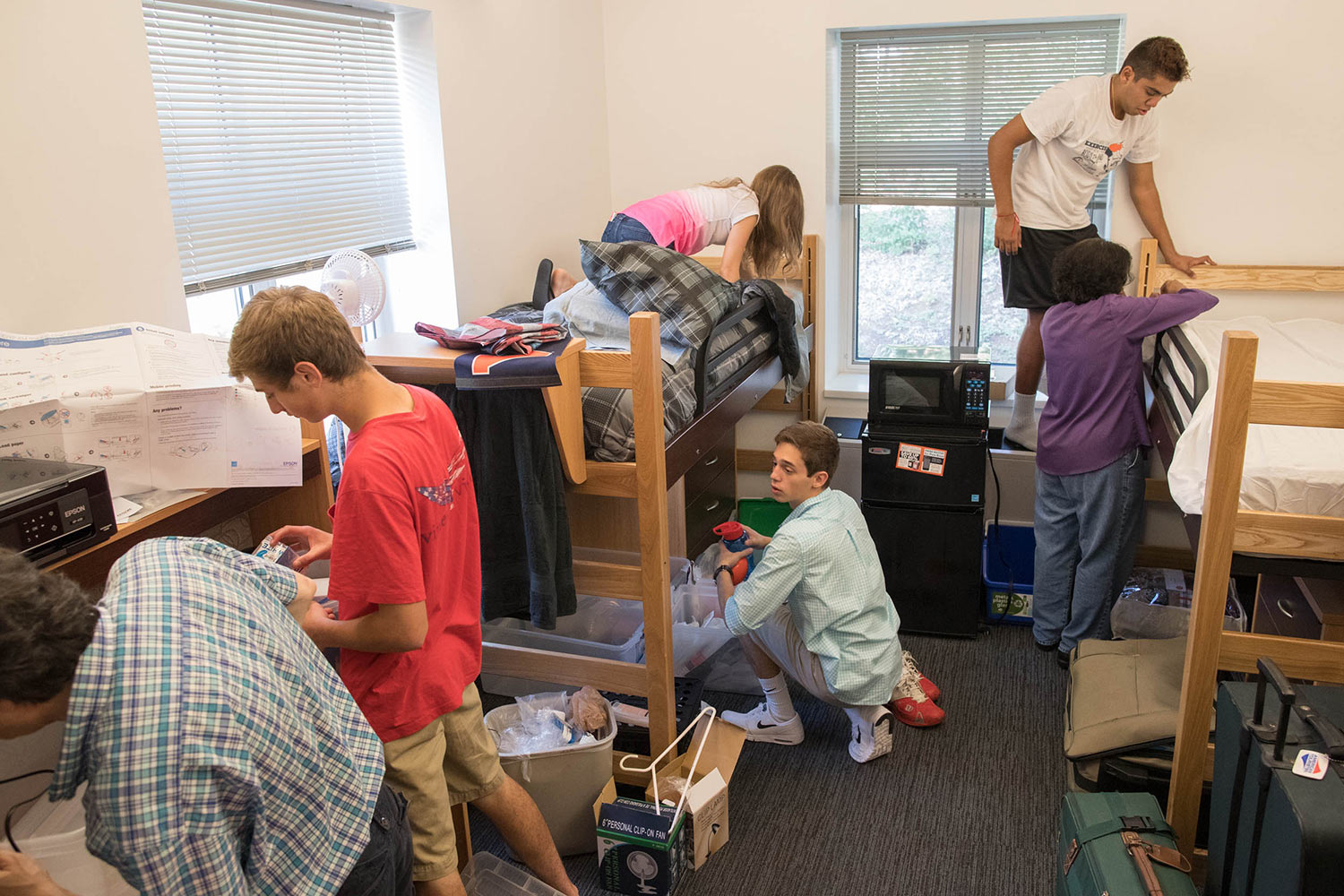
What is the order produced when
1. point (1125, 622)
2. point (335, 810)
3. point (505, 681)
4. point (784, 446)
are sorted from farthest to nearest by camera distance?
point (1125, 622) < point (505, 681) < point (784, 446) < point (335, 810)

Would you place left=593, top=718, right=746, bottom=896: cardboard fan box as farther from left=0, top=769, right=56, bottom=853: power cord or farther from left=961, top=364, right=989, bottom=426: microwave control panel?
left=961, top=364, right=989, bottom=426: microwave control panel

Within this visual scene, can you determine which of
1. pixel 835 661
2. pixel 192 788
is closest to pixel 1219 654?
pixel 835 661

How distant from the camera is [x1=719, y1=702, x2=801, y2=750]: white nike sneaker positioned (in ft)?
9.80

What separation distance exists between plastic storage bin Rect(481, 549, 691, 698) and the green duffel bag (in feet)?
3.74

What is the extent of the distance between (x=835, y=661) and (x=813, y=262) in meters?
1.92

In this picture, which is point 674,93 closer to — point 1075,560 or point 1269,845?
point 1075,560

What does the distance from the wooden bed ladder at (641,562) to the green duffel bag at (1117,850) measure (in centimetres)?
97

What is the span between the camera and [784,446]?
110 inches

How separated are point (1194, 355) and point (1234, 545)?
83cm

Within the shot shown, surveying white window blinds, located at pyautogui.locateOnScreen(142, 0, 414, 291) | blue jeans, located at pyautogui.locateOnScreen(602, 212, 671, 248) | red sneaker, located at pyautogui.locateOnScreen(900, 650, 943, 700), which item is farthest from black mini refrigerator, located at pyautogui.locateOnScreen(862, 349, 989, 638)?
white window blinds, located at pyautogui.locateOnScreen(142, 0, 414, 291)

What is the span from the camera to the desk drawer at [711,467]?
3839 mm

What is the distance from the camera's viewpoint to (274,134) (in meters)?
2.88

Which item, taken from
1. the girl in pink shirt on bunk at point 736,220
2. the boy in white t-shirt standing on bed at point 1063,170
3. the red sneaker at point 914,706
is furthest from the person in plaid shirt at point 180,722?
the boy in white t-shirt standing on bed at point 1063,170

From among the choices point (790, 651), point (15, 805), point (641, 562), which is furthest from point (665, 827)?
point (15, 805)
